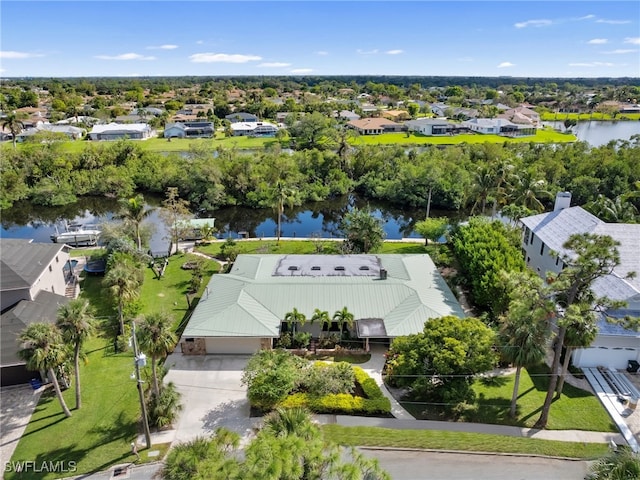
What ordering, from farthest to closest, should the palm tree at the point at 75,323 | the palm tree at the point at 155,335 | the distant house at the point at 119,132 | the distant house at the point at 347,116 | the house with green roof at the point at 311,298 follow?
the distant house at the point at 347,116, the distant house at the point at 119,132, the house with green roof at the point at 311,298, the palm tree at the point at 75,323, the palm tree at the point at 155,335

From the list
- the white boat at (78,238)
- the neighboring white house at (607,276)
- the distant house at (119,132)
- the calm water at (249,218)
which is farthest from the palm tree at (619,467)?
the distant house at (119,132)

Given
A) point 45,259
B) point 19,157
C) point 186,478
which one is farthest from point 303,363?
point 19,157

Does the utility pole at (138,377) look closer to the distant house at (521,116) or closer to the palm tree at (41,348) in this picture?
the palm tree at (41,348)

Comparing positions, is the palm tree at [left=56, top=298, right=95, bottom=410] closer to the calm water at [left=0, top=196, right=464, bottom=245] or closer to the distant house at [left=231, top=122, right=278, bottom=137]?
the calm water at [left=0, top=196, right=464, bottom=245]

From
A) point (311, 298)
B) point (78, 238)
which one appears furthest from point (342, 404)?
point (78, 238)

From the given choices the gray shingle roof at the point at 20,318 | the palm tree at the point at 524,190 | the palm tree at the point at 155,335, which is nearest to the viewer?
the palm tree at the point at 155,335

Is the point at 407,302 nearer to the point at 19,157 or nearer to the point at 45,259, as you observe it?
the point at 45,259
